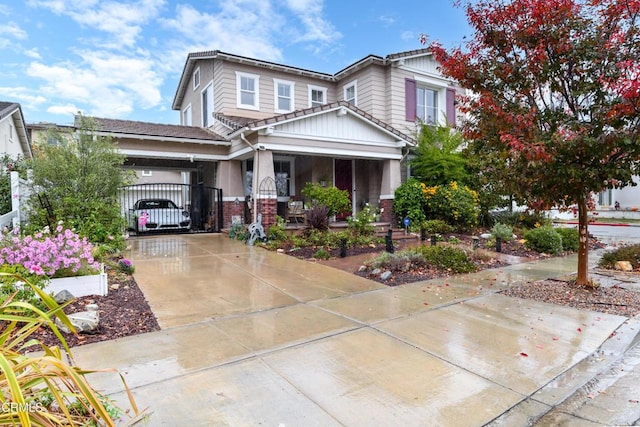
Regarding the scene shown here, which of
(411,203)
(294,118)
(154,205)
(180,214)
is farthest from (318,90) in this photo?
(154,205)

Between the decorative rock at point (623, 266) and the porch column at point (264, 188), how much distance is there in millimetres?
8765

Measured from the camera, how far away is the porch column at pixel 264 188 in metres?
11.4

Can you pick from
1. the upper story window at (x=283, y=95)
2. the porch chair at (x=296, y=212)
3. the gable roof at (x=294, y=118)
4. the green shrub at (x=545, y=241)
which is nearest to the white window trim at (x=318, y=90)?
the upper story window at (x=283, y=95)

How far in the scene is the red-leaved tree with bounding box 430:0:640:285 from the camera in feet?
17.3

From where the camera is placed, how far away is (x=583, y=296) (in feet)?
19.6

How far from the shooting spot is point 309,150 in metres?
12.0

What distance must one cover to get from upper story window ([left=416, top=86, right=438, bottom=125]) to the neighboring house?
622 inches

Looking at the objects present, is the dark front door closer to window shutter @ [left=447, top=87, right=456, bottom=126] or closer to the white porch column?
the white porch column

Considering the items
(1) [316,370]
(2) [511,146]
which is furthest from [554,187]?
(1) [316,370]

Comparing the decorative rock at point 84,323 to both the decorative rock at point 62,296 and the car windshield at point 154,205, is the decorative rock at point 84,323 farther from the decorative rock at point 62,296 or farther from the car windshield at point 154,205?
the car windshield at point 154,205

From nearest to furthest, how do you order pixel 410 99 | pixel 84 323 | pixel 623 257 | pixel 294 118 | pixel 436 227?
1. pixel 84 323
2. pixel 623 257
3. pixel 294 118
4. pixel 436 227
5. pixel 410 99

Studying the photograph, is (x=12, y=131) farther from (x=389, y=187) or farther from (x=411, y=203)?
(x=411, y=203)

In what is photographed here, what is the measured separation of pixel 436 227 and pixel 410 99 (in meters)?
5.99

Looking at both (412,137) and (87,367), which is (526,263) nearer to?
(412,137)
